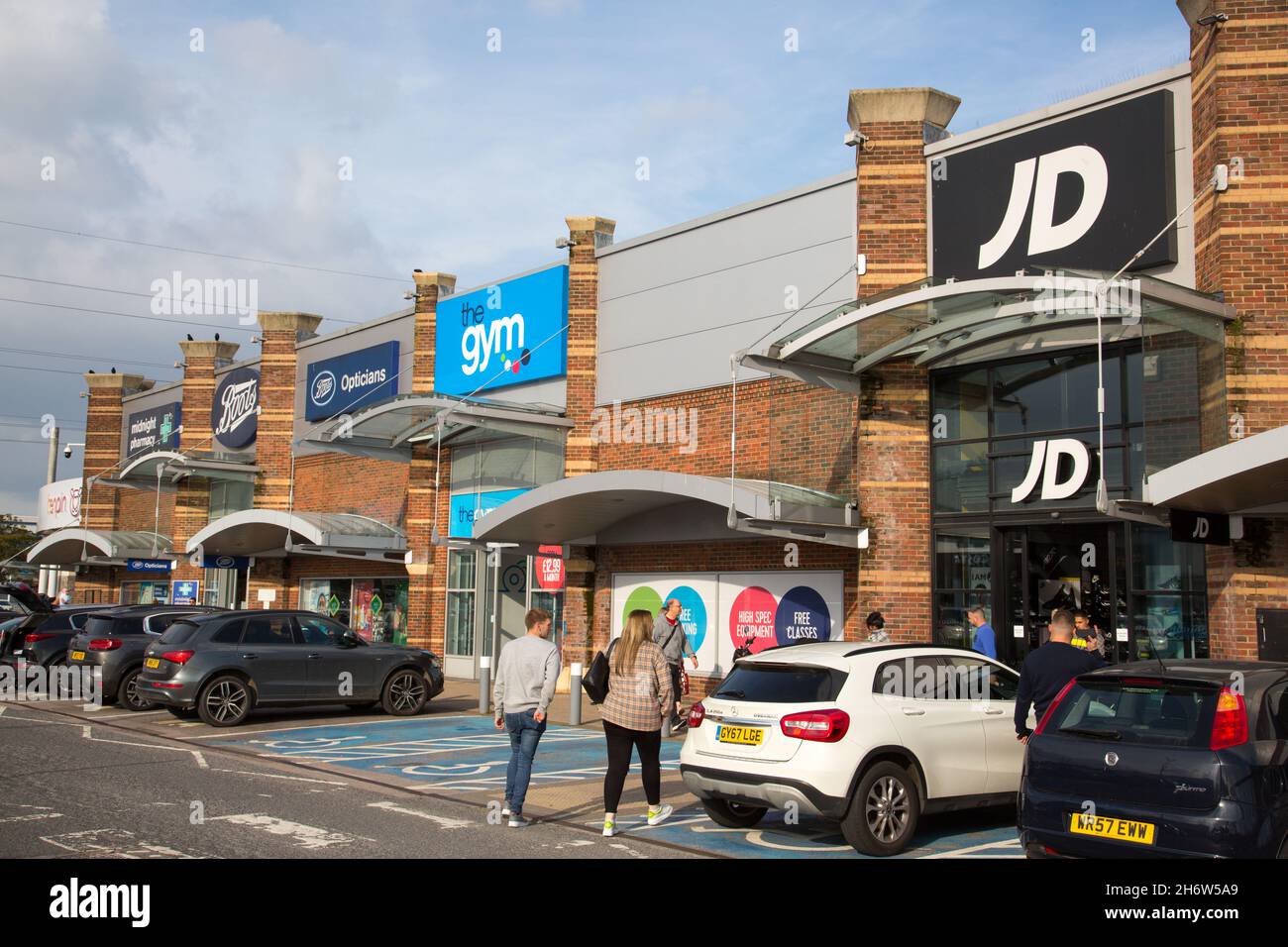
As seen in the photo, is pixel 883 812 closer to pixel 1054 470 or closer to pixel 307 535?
pixel 1054 470

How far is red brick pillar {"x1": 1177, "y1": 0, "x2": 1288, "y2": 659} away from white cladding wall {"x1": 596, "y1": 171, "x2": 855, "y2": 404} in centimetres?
529

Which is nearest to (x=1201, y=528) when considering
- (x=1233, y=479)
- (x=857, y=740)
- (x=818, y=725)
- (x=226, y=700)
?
(x=1233, y=479)

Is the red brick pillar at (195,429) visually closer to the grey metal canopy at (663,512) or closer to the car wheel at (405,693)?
the grey metal canopy at (663,512)

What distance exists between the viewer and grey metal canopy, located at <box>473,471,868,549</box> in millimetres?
15859

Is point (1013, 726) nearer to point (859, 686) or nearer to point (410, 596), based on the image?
point (859, 686)

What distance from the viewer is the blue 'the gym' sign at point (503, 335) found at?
2314 centimetres

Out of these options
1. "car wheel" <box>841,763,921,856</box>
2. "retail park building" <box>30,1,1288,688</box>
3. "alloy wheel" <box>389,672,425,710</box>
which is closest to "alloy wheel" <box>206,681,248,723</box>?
"alloy wheel" <box>389,672,425,710</box>

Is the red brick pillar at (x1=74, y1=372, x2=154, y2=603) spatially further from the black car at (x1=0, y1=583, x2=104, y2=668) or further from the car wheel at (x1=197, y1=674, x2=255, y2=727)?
the car wheel at (x1=197, y1=674, x2=255, y2=727)

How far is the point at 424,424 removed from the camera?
965 inches

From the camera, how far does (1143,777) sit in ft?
22.6

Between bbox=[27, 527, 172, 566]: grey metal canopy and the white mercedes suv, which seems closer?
the white mercedes suv

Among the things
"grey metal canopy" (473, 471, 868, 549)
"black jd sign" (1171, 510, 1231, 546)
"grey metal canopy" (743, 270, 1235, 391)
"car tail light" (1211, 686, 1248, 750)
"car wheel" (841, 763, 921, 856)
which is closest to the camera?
"car tail light" (1211, 686, 1248, 750)

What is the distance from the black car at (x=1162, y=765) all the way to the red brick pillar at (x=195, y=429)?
32.6 m
